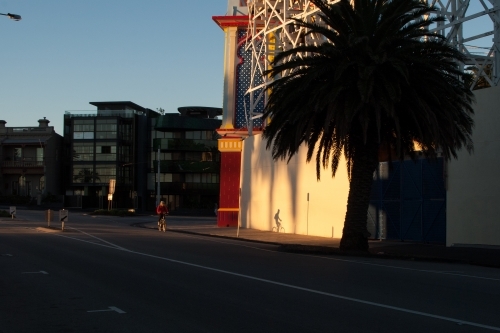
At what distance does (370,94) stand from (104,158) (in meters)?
70.5

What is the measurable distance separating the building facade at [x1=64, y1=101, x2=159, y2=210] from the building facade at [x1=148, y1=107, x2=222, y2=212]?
4268 millimetres

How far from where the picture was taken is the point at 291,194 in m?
36.6

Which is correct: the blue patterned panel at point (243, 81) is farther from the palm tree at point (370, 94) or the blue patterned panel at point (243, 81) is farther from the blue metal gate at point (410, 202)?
the palm tree at point (370, 94)

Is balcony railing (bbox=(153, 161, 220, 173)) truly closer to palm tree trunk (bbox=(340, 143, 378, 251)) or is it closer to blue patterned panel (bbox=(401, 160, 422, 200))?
blue patterned panel (bbox=(401, 160, 422, 200))

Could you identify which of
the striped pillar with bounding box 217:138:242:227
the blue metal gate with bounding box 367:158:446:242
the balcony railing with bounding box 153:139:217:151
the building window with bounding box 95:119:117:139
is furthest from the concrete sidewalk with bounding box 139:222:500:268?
the building window with bounding box 95:119:117:139

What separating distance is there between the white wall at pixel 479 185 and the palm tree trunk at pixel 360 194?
342 cm

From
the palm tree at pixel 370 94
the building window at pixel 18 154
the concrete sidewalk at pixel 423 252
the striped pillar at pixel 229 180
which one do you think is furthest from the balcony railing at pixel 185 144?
the palm tree at pixel 370 94

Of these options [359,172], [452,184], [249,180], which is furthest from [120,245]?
[249,180]

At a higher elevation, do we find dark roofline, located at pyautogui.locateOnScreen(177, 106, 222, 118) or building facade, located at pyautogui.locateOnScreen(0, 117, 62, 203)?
dark roofline, located at pyautogui.locateOnScreen(177, 106, 222, 118)

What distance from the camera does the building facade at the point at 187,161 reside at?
3354 inches

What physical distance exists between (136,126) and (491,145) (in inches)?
2829

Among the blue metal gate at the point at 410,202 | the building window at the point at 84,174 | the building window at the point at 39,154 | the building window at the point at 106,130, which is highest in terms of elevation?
the building window at the point at 106,130

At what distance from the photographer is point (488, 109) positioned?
2342cm

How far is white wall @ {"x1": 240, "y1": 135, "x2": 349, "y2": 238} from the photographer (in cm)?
3178
